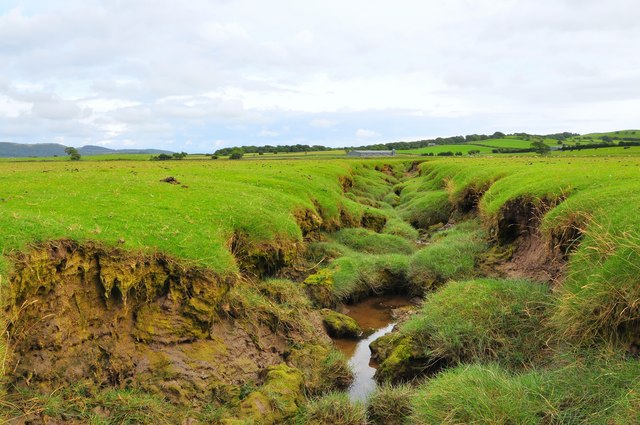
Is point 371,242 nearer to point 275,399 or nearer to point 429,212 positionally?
point 429,212

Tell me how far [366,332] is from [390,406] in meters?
5.80

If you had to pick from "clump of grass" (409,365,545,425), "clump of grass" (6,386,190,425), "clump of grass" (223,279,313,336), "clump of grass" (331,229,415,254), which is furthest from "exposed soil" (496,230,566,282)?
"clump of grass" (6,386,190,425)

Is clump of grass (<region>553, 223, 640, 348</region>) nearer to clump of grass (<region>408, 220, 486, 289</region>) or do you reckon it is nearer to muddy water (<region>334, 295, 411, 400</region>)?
muddy water (<region>334, 295, 411, 400</region>)

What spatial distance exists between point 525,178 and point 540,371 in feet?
50.5

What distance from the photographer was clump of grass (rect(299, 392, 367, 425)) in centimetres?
1030

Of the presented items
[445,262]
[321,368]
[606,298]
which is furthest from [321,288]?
[606,298]

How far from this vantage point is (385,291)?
20219 mm

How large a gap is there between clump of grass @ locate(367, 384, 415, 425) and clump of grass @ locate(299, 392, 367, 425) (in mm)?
264

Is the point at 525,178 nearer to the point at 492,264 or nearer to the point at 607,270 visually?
the point at 492,264

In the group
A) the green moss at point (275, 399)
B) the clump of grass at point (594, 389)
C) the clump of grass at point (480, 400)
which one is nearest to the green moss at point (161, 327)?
the green moss at point (275, 399)

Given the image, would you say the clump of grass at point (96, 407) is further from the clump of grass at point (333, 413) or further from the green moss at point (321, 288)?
the green moss at point (321, 288)

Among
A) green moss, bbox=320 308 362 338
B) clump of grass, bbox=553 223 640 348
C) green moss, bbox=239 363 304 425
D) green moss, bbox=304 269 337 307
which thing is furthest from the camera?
green moss, bbox=304 269 337 307

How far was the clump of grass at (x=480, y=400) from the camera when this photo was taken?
834 centimetres

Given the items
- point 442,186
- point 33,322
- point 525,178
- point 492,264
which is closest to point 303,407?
point 33,322
